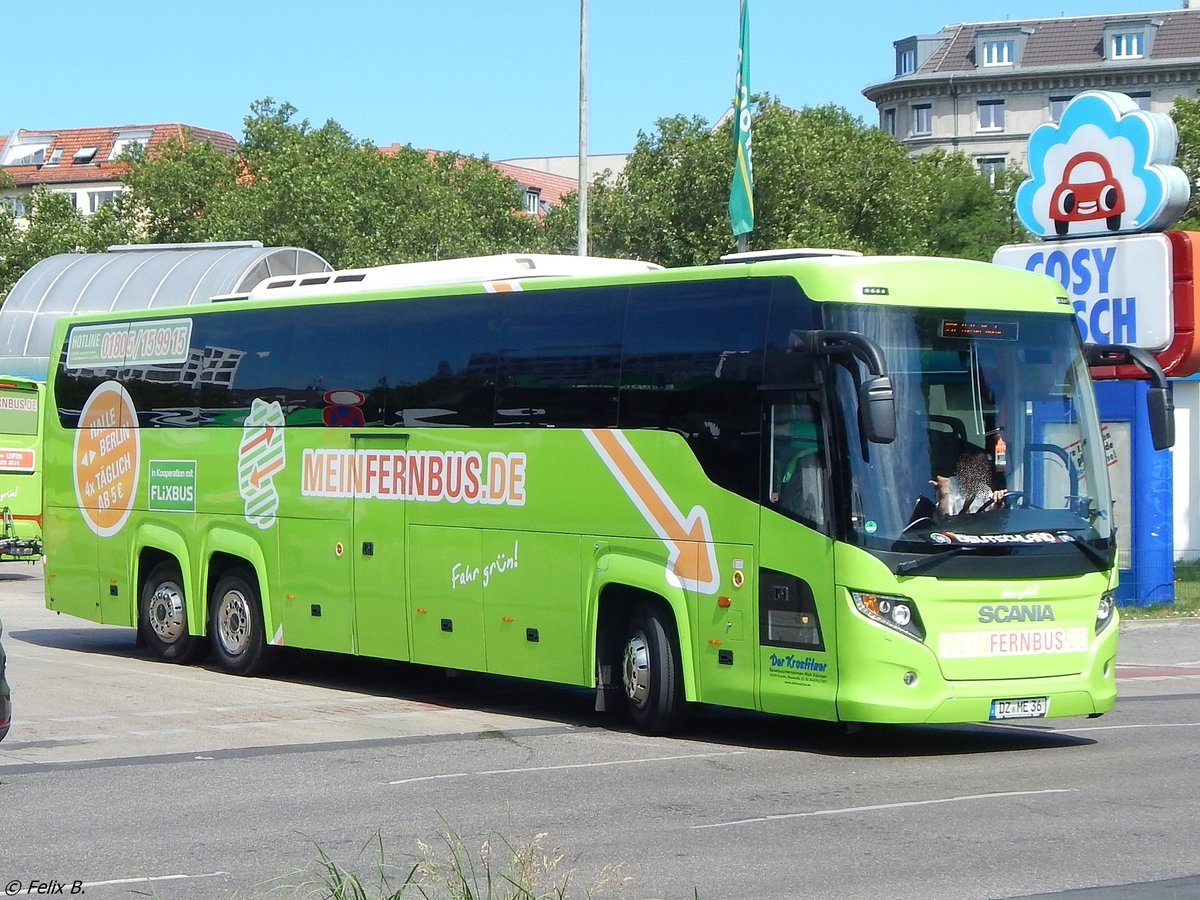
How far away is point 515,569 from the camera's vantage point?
14.2 m

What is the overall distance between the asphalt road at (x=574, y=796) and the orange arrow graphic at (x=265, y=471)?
1.97 m

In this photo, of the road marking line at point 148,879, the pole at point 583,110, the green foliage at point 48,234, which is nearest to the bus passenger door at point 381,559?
the road marking line at point 148,879

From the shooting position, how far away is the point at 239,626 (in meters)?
17.5

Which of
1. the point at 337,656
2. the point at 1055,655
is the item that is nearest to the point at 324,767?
the point at 1055,655

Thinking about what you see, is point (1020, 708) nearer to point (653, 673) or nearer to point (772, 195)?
point (653, 673)

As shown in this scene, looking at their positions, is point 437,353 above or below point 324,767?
above

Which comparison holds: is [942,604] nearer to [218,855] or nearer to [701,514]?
[701,514]

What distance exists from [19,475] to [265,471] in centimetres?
1603

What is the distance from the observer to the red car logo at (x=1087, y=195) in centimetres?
2469

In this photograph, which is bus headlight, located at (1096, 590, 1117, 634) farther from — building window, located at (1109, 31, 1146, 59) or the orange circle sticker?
building window, located at (1109, 31, 1146, 59)

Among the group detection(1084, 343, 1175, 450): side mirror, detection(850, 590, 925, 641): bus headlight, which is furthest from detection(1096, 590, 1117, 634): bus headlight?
detection(850, 590, 925, 641): bus headlight

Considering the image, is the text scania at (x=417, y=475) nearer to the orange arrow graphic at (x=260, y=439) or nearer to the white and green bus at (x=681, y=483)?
the white and green bus at (x=681, y=483)

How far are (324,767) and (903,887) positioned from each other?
5.08m

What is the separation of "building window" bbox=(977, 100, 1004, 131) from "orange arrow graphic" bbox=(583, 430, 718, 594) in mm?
92951
